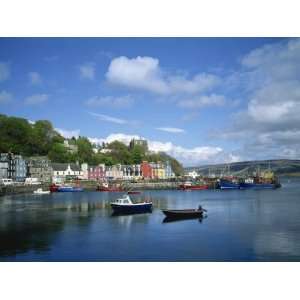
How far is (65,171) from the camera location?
32688mm

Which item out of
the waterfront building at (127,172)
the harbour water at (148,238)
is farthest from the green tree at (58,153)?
the harbour water at (148,238)

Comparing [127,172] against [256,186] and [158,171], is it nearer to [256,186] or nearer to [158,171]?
[158,171]

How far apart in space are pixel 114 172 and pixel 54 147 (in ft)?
18.1

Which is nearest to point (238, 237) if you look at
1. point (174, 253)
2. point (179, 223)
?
point (174, 253)

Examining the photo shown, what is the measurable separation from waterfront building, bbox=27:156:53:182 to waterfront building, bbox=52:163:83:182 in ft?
2.30

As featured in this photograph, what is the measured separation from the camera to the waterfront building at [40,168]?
2961cm

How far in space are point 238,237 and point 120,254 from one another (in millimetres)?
2564

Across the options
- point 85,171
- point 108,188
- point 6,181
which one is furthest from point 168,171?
point 6,181

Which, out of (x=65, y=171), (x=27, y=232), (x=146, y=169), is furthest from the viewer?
(x=146, y=169)

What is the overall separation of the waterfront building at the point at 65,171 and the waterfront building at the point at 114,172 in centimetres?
216

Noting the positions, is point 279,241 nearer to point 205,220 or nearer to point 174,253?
point 174,253

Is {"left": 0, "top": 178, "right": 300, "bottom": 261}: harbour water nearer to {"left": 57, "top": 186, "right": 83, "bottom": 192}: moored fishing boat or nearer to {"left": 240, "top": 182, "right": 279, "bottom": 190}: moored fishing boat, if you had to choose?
{"left": 57, "top": 186, "right": 83, "bottom": 192}: moored fishing boat

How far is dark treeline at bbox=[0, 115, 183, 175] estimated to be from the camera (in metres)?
24.5

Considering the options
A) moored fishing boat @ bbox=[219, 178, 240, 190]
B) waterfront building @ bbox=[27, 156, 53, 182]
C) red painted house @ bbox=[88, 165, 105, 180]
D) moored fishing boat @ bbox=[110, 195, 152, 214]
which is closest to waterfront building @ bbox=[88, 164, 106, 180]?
red painted house @ bbox=[88, 165, 105, 180]
